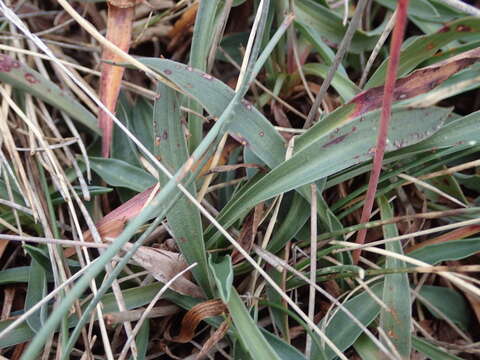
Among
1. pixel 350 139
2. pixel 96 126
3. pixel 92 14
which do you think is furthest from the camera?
pixel 92 14

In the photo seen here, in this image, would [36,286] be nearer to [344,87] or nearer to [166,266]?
[166,266]

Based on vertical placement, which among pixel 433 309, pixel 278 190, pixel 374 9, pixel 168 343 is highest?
pixel 374 9

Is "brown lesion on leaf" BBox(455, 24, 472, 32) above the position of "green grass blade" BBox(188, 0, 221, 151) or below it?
above

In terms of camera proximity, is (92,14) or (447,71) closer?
(447,71)

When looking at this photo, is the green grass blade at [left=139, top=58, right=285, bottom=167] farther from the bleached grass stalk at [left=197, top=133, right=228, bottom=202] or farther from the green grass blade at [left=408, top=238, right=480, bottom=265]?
the green grass blade at [left=408, top=238, right=480, bottom=265]

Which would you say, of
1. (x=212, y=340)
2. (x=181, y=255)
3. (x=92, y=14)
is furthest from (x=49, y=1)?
(x=212, y=340)

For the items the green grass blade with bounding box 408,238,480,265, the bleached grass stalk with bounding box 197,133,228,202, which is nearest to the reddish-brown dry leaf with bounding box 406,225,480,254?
the green grass blade with bounding box 408,238,480,265

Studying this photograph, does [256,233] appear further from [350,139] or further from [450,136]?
[450,136]
